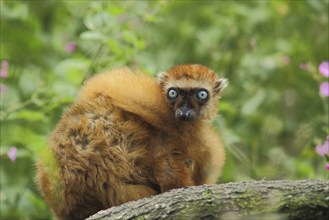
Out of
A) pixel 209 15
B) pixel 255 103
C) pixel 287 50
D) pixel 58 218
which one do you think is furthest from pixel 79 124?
pixel 209 15

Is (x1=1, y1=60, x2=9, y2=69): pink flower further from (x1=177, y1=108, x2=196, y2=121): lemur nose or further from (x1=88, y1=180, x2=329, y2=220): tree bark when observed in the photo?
(x1=88, y1=180, x2=329, y2=220): tree bark

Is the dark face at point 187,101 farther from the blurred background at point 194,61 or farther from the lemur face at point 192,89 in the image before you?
the blurred background at point 194,61

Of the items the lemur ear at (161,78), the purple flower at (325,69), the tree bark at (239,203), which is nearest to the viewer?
the tree bark at (239,203)

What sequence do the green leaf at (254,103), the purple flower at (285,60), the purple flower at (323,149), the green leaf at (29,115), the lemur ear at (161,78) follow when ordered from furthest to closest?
the purple flower at (285,60) < the green leaf at (254,103) < the green leaf at (29,115) < the purple flower at (323,149) < the lemur ear at (161,78)

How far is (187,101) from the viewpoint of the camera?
715cm

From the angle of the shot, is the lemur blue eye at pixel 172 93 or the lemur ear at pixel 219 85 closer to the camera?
the lemur blue eye at pixel 172 93

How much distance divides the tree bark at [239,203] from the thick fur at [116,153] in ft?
1.82

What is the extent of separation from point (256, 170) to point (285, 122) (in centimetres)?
235

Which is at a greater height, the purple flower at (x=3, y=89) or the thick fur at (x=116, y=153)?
the purple flower at (x=3, y=89)

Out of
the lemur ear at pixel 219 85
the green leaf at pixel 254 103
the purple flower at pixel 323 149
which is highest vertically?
the green leaf at pixel 254 103

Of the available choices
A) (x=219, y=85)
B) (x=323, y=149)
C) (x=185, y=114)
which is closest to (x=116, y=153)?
(x=185, y=114)

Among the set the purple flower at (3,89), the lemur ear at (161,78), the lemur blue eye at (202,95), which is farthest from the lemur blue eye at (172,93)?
the purple flower at (3,89)

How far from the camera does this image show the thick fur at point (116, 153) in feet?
21.1

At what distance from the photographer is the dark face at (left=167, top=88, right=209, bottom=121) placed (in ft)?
22.4
